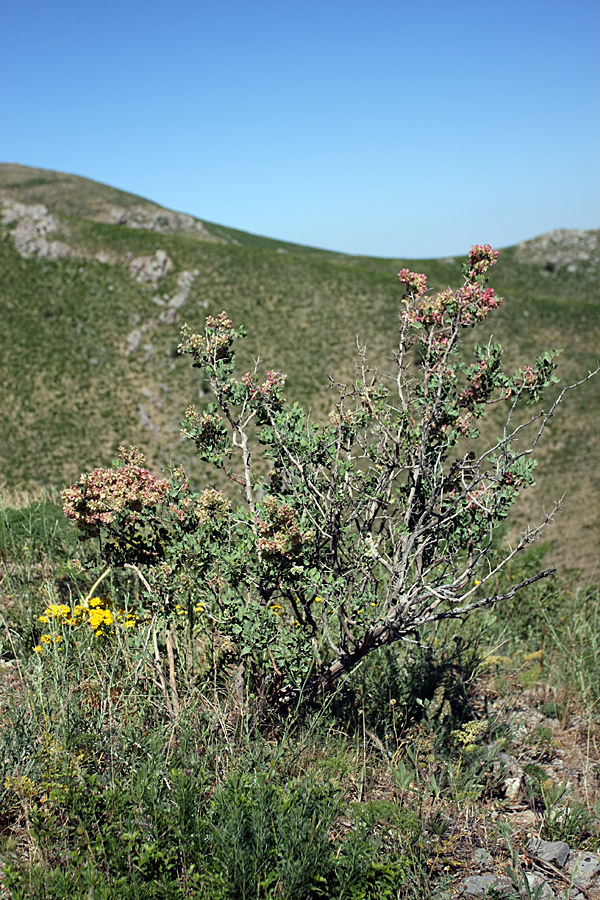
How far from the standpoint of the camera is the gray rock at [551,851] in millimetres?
2203

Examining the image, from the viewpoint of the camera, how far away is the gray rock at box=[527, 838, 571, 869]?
7.23 ft

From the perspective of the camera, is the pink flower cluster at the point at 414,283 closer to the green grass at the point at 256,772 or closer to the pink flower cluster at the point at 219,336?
the pink flower cluster at the point at 219,336

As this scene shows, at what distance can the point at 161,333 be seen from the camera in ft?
94.1

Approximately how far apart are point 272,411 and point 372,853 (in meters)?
1.73

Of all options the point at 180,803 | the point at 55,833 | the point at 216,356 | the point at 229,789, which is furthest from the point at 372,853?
the point at 216,356

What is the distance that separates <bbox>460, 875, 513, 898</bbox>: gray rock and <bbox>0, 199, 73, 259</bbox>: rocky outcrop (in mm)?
33099

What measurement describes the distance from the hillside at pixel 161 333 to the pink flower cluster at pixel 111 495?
708 inches

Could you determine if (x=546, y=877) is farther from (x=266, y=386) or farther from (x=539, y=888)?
(x=266, y=386)

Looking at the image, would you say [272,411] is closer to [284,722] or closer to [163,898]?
[284,722]

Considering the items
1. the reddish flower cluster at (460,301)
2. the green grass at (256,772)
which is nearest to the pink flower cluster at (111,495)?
the green grass at (256,772)

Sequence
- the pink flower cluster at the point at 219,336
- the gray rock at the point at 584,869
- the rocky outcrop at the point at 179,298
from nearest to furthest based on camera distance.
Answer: the gray rock at the point at 584,869
the pink flower cluster at the point at 219,336
the rocky outcrop at the point at 179,298

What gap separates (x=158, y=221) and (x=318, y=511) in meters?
51.7

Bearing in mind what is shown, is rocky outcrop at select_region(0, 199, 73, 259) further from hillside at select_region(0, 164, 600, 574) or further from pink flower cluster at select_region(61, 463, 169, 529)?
pink flower cluster at select_region(61, 463, 169, 529)

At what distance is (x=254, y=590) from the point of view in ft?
9.22
